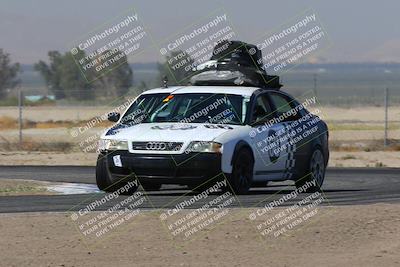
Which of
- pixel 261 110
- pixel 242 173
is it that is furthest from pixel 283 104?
pixel 242 173

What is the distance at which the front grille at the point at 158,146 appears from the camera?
50.9 feet

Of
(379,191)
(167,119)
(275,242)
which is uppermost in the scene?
(167,119)

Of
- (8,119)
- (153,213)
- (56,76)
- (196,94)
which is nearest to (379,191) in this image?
(196,94)

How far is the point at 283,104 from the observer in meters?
17.7

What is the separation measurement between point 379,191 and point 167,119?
3530 millimetres

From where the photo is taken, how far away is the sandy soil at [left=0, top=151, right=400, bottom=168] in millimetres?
26953

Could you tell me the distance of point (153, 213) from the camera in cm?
1314

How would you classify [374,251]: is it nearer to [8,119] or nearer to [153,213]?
[153,213]

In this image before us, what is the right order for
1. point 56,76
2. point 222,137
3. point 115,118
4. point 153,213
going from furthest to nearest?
point 56,76 < point 115,118 < point 222,137 < point 153,213

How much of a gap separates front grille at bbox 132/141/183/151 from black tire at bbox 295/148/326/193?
9.08 ft

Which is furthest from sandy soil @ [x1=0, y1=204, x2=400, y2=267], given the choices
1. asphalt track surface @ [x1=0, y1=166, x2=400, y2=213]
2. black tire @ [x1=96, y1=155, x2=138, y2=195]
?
black tire @ [x1=96, y1=155, x2=138, y2=195]

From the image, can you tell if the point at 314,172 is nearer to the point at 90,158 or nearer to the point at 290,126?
the point at 290,126

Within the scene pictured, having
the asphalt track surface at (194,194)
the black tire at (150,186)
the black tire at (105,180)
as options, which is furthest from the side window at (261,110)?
the black tire at (105,180)

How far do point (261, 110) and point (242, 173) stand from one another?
127cm
